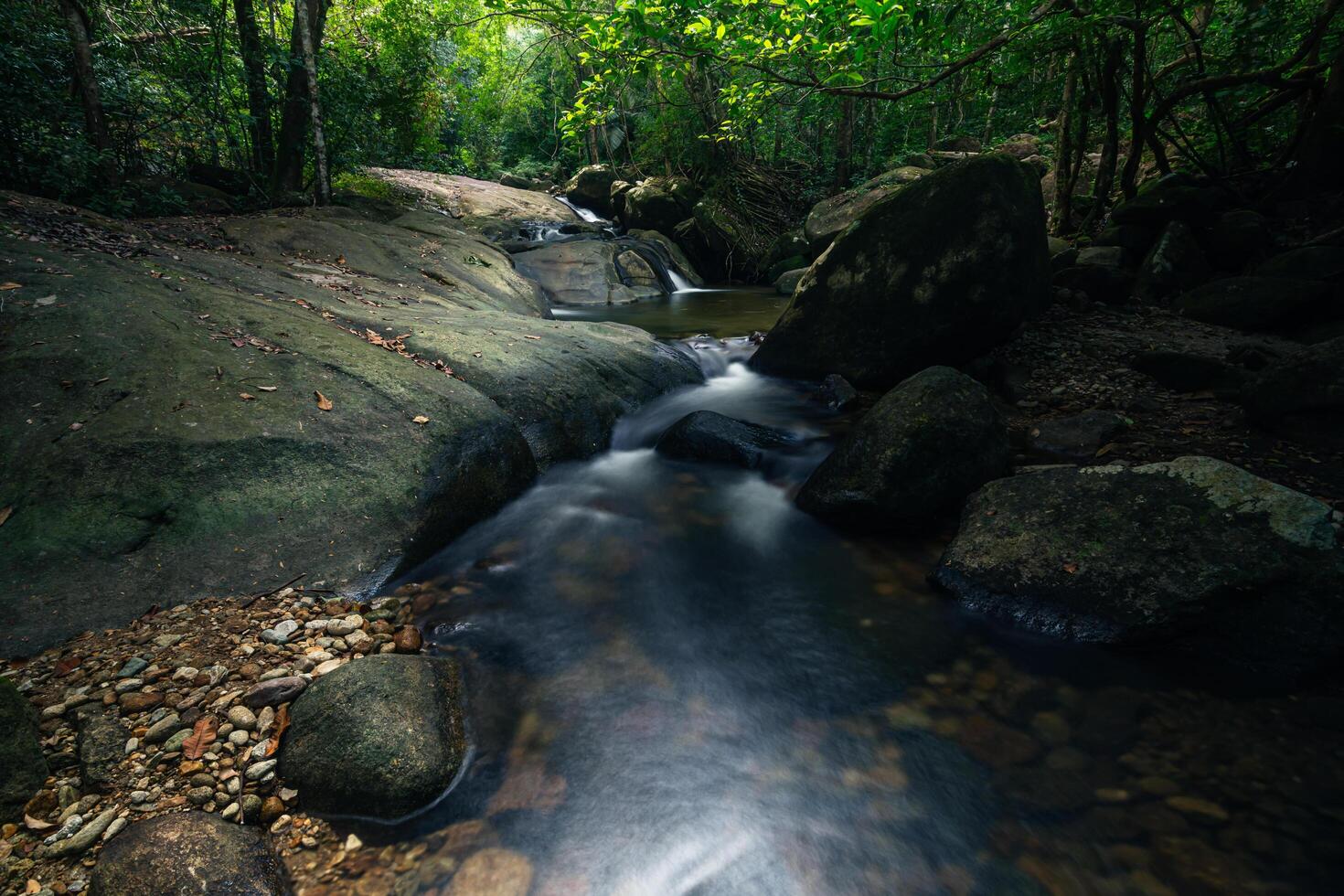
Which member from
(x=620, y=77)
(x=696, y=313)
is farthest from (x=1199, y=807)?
(x=696, y=313)

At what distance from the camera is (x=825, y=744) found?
2684 millimetres

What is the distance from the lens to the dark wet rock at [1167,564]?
2.76m

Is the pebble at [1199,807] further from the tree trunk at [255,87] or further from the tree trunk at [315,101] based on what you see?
the tree trunk at [255,87]

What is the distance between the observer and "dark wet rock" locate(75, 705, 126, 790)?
2.01 meters

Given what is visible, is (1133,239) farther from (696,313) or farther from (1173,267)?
(696,313)

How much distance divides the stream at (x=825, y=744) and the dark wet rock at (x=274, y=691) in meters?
0.70

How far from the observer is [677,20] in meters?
5.87

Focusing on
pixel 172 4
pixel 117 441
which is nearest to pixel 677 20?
pixel 117 441

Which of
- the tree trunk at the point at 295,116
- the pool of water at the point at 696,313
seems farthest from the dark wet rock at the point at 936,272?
the tree trunk at the point at 295,116

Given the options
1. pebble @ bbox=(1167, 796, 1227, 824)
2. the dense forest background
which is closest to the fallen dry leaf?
pebble @ bbox=(1167, 796, 1227, 824)

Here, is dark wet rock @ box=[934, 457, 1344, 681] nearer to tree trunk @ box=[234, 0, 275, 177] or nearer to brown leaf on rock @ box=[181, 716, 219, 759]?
brown leaf on rock @ box=[181, 716, 219, 759]

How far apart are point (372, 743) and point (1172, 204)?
10.3 metres

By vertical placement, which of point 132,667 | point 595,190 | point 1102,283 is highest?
point 595,190

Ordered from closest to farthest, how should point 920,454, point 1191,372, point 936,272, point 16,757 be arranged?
point 16,757, point 920,454, point 1191,372, point 936,272
